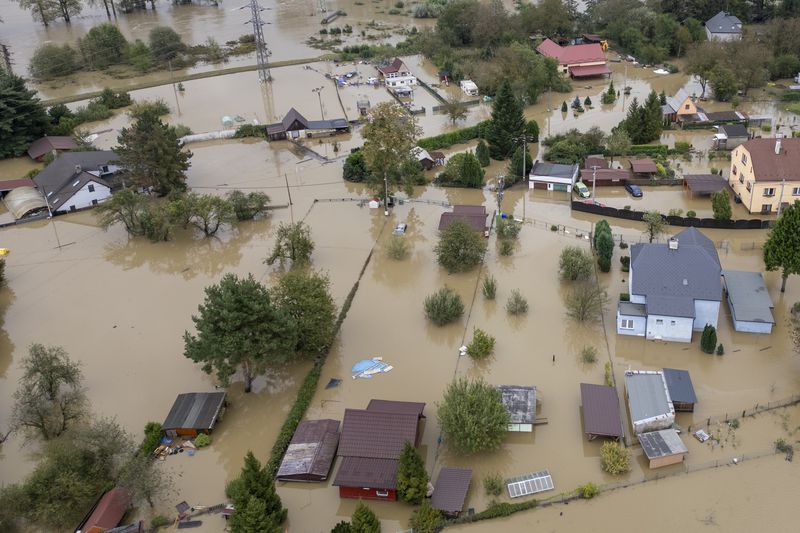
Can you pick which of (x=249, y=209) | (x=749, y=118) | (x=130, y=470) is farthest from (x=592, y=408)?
(x=749, y=118)

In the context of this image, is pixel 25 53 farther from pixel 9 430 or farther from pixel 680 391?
pixel 680 391

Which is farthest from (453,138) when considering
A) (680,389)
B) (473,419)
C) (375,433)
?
(375,433)

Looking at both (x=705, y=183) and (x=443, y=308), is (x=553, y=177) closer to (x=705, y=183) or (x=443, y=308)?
(x=705, y=183)

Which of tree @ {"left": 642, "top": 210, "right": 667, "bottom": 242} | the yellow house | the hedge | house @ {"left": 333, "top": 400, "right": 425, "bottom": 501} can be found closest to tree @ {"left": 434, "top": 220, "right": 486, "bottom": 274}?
tree @ {"left": 642, "top": 210, "right": 667, "bottom": 242}

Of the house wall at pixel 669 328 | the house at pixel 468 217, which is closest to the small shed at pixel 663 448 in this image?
the house wall at pixel 669 328

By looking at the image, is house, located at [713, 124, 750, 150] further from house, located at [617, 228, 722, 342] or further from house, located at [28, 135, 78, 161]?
house, located at [28, 135, 78, 161]
